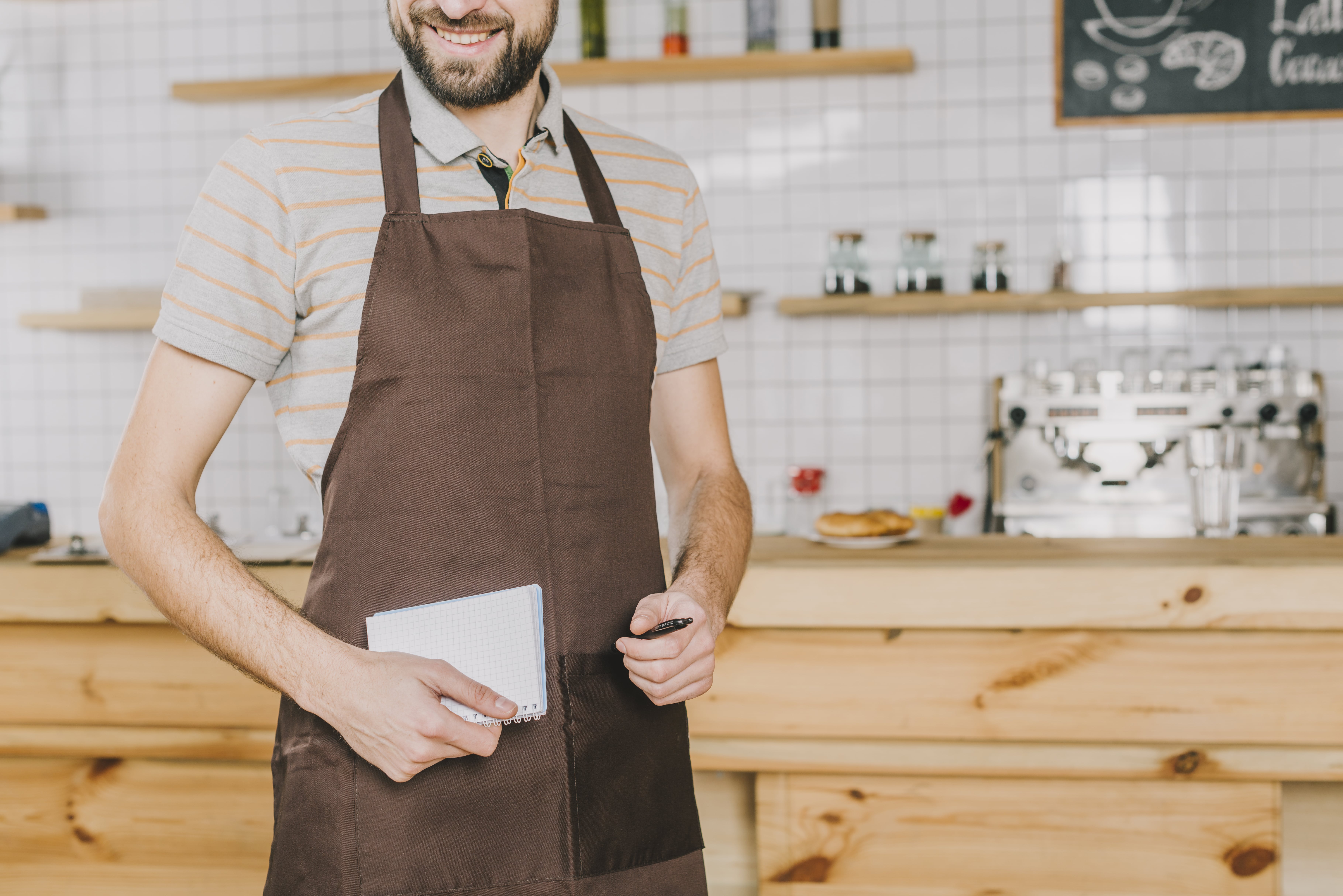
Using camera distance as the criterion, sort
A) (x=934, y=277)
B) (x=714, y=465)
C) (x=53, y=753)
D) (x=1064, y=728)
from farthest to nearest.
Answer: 1. (x=934, y=277)
2. (x=53, y=753)
3. (x=1064, y=728)
4. (x=714, y=465)

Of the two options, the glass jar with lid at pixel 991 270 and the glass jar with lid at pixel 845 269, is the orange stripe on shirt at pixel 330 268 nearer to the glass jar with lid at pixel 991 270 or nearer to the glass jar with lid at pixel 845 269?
the glass jar with lid at pixel 845 269

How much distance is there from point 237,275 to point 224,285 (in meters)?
0.02

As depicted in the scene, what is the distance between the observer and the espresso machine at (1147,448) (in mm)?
3129

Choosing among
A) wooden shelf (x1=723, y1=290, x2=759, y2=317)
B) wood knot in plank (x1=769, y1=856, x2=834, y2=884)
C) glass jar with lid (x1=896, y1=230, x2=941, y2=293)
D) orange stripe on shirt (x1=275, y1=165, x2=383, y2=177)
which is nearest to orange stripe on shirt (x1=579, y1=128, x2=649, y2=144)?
orange stripe on shirt (x1=275, y1=165, x2=383, y2=177)

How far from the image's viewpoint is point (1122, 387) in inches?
125

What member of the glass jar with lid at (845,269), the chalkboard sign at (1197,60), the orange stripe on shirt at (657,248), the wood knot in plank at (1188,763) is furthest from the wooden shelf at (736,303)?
the orange stripe on shirt at (657,248)

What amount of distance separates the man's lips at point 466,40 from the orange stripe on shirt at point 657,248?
24 centimetres

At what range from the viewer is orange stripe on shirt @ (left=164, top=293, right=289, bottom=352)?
972 mm

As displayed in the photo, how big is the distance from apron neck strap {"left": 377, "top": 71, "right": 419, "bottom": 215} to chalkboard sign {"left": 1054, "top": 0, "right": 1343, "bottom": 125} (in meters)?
2.83

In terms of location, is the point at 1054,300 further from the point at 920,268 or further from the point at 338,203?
the point at 338,203

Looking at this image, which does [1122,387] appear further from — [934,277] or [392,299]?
[392,299]

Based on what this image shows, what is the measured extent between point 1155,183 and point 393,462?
121 inches

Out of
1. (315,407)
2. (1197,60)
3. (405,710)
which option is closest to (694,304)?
(315,407)

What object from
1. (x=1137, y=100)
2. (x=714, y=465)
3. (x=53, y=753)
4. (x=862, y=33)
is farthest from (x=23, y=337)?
(x=1137, y=100)
